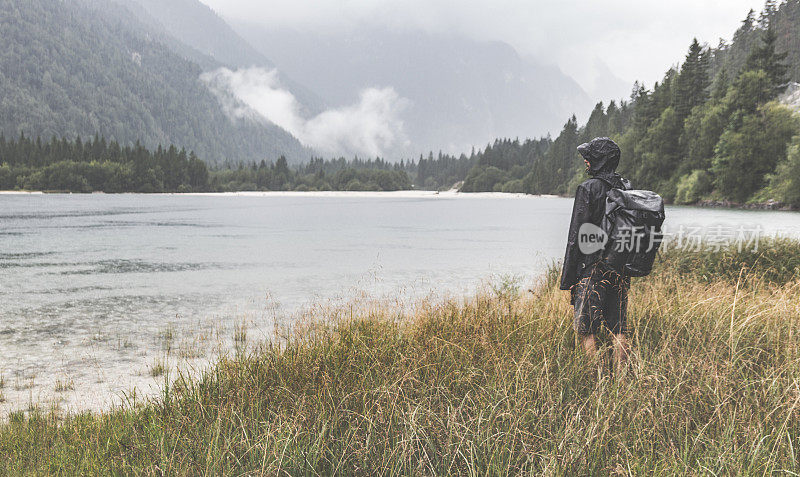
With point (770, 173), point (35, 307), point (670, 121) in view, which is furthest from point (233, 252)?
point (670, 121)

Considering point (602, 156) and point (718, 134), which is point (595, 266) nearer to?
point (602, 156)

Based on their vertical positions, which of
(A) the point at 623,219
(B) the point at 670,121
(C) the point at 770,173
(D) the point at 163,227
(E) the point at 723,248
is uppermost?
(B) the point at 670,121

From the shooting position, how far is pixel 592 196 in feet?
16.5

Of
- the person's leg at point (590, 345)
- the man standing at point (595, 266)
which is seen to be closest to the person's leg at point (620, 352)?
the man standing at point (595, 266)

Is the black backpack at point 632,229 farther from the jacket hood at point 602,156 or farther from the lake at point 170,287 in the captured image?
the lake at point 170,287

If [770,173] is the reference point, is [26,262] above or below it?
below

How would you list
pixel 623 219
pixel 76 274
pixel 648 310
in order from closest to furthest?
pixel 623 219 < pixel 648 310 < pixel 76 274

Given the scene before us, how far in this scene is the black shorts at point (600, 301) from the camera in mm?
5105

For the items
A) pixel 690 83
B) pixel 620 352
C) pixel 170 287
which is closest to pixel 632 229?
pixel 620 352

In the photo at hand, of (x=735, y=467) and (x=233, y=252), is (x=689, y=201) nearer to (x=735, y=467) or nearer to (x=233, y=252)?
(x=233, y=252)

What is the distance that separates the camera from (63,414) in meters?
5.99

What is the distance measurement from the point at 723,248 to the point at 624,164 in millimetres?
79730

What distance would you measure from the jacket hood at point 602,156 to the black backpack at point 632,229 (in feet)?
1.00

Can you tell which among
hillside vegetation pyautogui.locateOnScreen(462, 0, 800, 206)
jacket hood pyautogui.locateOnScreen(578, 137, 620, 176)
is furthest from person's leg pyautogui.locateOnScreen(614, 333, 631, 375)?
hillside vegetation pyautogui.locateOnScreen(462, 0, 800, 206)
